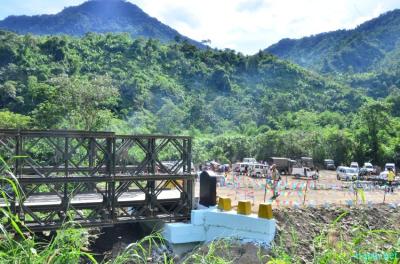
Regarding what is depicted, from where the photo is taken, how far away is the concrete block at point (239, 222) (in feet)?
48.9

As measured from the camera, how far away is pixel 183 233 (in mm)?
16125

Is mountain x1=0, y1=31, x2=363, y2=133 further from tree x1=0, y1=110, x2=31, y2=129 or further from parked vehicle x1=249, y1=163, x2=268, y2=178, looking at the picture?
parked vehicle x1=249, y1=163, x2=268, y2=178

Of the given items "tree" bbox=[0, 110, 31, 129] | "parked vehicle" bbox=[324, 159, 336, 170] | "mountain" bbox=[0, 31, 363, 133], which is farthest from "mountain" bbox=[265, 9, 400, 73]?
"tree" bbox=[0, 110, 31, 129]

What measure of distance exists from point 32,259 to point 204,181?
533 inches

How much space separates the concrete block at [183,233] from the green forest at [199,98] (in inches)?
937

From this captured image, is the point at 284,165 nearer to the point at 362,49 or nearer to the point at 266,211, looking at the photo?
the point at 266,211

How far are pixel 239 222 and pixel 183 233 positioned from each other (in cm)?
202

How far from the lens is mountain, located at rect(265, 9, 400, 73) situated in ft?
514

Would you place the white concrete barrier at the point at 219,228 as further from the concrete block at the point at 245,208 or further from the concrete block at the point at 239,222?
the concrete block at the point at 245,208

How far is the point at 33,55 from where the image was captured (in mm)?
77062

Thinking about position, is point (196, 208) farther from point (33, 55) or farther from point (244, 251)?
point (33, 55)

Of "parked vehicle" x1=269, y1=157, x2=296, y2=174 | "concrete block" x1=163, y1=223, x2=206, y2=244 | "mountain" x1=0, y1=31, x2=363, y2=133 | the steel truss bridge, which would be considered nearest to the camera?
the steel truss bridge

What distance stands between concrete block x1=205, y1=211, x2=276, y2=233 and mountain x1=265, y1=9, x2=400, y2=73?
13777cm

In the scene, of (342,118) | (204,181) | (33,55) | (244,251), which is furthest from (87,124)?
(342,118)
